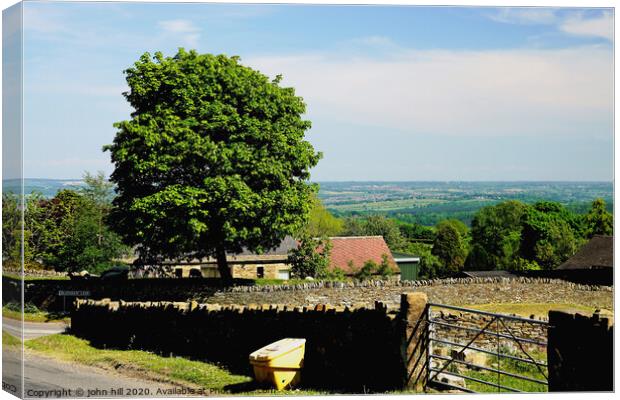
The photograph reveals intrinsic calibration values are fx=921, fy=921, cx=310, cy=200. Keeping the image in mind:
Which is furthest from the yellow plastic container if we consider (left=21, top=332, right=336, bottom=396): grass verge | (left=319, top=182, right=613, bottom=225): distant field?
(left=319, top=182, right=613, bottom=225): distant field

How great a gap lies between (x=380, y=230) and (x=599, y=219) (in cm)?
1341

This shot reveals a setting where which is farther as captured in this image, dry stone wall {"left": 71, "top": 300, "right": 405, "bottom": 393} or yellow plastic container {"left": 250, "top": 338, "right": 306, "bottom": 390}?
dry stone wall {"left": 71, "top": 300, "right": 405, "bottom": 393}

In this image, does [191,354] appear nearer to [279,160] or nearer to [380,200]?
[380,200]

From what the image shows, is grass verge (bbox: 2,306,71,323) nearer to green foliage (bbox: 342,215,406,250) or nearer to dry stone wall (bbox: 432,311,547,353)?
dry stone wall (bbox: 432,311,547,353)

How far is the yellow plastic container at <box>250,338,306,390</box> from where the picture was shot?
44.8 ft

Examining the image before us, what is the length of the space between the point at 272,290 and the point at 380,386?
38.1 feet

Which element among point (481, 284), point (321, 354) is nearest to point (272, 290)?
point (481, 284)

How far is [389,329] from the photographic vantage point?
→ 547 inches

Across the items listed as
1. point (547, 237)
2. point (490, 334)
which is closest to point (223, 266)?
point (490, 334)

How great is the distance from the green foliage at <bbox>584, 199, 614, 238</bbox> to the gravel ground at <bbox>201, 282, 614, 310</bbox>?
5.85 meters

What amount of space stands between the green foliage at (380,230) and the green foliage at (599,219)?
9.09 m

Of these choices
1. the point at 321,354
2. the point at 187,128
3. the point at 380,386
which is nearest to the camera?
the point at 380,386

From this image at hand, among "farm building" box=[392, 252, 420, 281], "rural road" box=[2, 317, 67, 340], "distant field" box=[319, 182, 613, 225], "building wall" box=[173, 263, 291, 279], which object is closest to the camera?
"rural road" box=[2, 317, 67, 340]

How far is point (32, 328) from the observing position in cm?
1759
